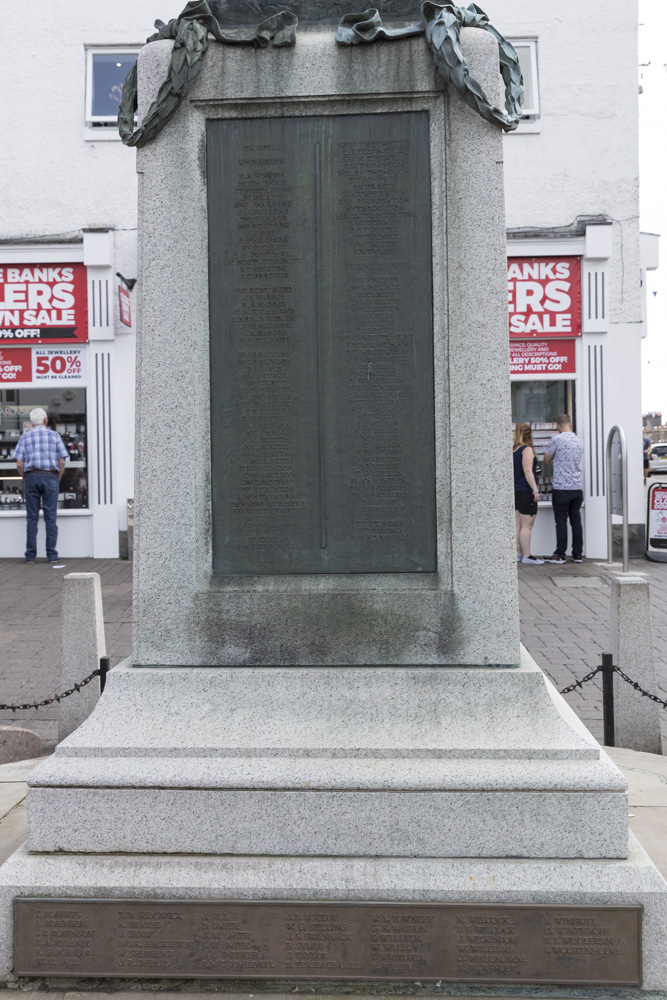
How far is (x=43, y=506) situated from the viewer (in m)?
15.2

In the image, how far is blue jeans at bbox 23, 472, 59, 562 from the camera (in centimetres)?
1489

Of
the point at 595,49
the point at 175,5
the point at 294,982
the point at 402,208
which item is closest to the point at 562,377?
the point at 595,49

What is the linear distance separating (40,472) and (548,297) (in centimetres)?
811

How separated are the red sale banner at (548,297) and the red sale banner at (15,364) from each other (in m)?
7.60

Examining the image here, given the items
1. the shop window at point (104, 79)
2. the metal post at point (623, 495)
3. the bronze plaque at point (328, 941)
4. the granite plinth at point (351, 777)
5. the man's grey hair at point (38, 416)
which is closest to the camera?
the bronze plaque at point (328, 941)

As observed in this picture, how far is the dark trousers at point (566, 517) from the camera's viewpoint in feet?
49.0

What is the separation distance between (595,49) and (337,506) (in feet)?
46.8

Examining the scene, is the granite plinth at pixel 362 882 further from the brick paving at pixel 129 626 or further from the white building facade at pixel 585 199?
the white building facade at pixel 585 199

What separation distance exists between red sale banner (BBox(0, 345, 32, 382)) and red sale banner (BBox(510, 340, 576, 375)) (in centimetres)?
761

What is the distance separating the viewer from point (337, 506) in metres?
3.83

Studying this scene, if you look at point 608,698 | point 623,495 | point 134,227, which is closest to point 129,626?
point 608,698

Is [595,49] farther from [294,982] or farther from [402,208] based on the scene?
[294,982]

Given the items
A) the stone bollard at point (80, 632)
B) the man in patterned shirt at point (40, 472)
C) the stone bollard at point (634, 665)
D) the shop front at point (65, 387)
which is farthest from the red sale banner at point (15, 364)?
the stone bollard at point (634, 665)

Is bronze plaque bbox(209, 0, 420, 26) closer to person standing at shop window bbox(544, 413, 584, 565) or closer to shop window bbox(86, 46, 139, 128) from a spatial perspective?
person standing at shop window bbox(544, 413, 584, 565)
